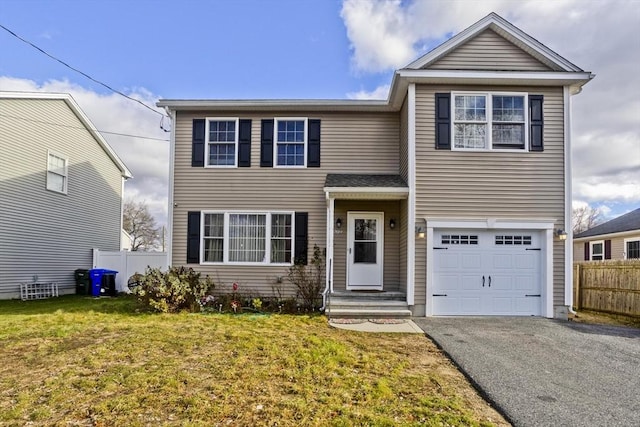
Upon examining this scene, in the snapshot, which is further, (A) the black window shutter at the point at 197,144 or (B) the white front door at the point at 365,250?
(A) the black window shutter at the point at 197,144

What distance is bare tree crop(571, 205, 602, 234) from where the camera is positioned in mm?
46500

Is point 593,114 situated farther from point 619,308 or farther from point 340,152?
point 340,152

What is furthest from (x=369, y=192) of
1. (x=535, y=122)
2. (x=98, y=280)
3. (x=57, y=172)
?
(x=57, y=172)

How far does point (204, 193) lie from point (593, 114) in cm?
2041

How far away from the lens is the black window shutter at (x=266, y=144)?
417 inches

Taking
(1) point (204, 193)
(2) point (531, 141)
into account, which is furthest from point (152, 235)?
(2) point (531, 141)

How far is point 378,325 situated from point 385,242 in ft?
9.14

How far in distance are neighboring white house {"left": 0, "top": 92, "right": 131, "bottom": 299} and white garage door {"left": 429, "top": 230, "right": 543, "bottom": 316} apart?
1259cm

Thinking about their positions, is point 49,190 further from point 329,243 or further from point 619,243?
point 619,243

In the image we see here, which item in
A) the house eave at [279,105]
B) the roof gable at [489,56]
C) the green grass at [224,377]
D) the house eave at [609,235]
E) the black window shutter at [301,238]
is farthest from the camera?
the house eave at [609,235]

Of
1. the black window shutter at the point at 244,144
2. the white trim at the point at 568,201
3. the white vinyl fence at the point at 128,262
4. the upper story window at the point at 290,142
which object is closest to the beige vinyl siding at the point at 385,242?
the upper story window at the point at 290,142

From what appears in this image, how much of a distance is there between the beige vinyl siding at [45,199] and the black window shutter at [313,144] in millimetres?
9299

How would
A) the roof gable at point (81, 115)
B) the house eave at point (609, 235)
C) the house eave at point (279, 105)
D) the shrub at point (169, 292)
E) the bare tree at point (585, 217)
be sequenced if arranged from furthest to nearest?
the bare tree at point (585, 217) < the house eave at point (609, 235) < the roof gable at point (81, 115) < the house eave at point (279, 105) < the shrub at point (169, 292)

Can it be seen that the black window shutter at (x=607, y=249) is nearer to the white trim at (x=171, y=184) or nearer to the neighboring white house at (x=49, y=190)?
the white trim at (x=171, y=184)
